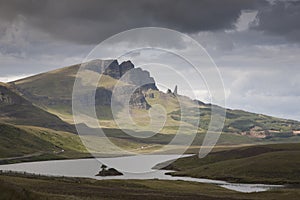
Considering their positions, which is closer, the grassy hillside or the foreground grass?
the foreground grass

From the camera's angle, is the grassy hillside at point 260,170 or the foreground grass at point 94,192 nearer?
the foreground grass at point 94,192

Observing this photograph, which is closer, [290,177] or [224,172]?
[290,177]

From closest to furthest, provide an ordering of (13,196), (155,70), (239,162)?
(13,196) < (155,70) < (239,162)

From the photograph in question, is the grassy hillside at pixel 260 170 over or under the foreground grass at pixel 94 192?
over

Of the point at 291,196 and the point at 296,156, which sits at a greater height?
the point at 296,156

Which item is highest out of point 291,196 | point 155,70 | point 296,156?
point 155,70

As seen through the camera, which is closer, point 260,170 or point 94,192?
point 94,192

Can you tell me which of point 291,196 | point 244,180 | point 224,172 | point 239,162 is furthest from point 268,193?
point 239,162

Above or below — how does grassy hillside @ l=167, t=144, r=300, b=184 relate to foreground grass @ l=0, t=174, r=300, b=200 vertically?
above

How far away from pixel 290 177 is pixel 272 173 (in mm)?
8101

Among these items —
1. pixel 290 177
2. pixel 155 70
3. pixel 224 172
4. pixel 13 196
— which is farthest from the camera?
pixel 224 172

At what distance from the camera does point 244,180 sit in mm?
142500

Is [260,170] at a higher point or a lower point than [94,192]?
higher

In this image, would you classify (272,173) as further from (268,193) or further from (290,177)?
(268,193)
